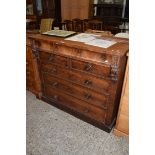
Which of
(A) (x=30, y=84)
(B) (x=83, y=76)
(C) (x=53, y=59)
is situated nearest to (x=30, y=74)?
(A) (x=30, y=84)

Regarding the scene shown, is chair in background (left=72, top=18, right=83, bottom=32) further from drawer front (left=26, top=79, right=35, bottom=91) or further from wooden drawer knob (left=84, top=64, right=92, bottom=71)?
wooden drawer knob (left=84, top=64, right=92, bottom=71)

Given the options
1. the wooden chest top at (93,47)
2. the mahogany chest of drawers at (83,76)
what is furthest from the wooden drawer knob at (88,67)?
the wooden chest top at (93,47)

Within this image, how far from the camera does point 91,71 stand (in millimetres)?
1653

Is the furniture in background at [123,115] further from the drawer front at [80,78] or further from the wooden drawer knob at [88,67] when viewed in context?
the wooden drawer knob at [88,67]

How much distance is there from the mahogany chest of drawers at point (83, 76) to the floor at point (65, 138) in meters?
0.10

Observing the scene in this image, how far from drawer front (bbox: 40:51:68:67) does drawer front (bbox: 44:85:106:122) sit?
37 centimetres

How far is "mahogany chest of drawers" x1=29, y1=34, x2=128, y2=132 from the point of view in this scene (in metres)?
1.53

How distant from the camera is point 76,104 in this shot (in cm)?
198

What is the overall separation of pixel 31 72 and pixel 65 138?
102cm

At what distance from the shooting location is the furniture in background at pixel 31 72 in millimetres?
2145

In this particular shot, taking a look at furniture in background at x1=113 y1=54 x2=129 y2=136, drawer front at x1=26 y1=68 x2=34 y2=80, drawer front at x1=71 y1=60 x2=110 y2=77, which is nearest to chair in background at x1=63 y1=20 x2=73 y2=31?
drawer front at x1=26 y1=68 x2=34 y2=80

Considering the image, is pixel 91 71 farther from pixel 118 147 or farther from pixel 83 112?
pixel 118 147
